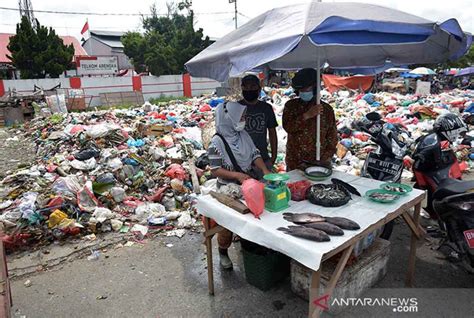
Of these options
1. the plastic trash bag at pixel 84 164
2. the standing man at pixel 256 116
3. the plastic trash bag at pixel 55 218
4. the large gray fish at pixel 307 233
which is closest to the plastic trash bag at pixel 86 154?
the plastic trash bag at pixel 84 164

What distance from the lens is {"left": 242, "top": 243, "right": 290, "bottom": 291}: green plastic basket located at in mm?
2775

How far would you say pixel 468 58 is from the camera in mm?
35312

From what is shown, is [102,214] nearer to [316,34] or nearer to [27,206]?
[27,206]

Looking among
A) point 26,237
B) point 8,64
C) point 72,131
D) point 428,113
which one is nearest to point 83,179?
point 26,237

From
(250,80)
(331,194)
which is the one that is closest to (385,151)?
(331,194)

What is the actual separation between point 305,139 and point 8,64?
90.2 feet

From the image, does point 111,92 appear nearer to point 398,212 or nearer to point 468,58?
point 398,212

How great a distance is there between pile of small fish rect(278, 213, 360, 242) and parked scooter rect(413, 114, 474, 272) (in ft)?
3.95

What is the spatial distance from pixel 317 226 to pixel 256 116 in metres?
1.47

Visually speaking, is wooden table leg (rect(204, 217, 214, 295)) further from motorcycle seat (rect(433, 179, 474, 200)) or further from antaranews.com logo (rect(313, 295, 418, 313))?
motorcycle seat (rect(433, 179, 474, 200))

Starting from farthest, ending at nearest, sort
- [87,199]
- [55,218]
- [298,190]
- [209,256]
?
1. [87,199]
2. [55,218]
3. [209,256]
4. [298,190]

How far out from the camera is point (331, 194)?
239 cm

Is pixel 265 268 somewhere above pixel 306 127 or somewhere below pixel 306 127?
below

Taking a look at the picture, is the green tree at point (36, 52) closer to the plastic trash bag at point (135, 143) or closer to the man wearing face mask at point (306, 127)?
the plastic trash bag at point (135, 143)
